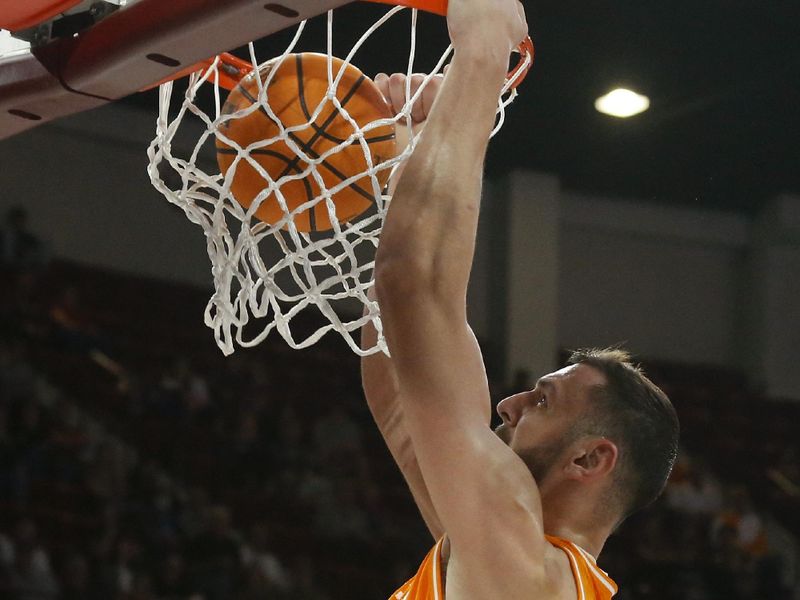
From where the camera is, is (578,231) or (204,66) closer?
(204,66)

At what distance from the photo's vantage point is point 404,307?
149cm

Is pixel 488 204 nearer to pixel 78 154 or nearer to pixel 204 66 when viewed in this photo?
pixel 78 154

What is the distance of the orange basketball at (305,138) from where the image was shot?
2213mm

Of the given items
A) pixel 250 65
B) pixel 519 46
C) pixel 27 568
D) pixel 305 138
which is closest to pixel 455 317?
pixel 519 46

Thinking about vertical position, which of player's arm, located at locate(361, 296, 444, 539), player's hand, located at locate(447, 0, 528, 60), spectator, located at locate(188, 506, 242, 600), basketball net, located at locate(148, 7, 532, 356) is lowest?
spectator, located at locate(188, 506, 242, 600)

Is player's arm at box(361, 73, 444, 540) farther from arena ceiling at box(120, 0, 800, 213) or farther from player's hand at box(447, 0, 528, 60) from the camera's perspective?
arena ceiling at box(120, 0, 800, 213)

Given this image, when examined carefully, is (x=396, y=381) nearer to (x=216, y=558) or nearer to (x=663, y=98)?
(x=216, y=558)

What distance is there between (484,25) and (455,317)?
1.25 ft

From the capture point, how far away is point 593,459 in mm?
1795

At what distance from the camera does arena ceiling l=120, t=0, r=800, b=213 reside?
752 cm

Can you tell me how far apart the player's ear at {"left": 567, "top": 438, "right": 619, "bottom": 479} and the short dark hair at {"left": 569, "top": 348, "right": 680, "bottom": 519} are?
1 cm

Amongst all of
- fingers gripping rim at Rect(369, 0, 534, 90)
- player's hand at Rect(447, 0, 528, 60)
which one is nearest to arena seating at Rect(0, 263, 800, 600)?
fingers gripping rim at Rect(369, 0, 534, 90)

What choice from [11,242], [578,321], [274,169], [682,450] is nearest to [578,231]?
[578,321]

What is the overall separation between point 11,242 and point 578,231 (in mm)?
5442
